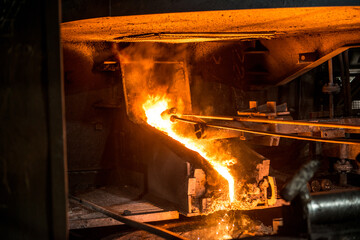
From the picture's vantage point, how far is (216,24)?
4.46 m

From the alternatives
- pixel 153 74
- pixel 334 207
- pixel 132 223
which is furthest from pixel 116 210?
pixel 334 207

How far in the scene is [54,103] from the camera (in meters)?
2.71

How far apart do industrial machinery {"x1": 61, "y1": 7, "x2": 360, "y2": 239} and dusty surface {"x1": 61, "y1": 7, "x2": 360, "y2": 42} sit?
0.02m

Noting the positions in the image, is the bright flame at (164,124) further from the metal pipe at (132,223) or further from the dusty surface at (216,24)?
the metal pipe at (132,223)

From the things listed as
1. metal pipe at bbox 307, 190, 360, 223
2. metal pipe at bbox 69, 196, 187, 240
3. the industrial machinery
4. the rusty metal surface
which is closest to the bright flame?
the industrial machinery

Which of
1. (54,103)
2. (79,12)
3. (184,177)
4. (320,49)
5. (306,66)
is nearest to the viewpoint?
(54,103)

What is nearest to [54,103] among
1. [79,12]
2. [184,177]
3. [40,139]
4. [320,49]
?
[40,139]

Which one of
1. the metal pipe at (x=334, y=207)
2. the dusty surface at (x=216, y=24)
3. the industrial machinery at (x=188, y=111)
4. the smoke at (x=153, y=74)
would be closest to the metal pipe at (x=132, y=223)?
the industrial machinery at (x=188, y=111)

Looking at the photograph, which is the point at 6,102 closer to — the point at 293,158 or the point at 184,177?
the point at 184,177

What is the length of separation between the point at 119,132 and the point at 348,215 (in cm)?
433

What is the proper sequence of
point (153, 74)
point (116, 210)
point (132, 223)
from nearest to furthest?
point (132, 223) < point (116, 210) < point (153, 74)

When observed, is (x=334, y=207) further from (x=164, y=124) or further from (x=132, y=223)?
(x=164, y=124)

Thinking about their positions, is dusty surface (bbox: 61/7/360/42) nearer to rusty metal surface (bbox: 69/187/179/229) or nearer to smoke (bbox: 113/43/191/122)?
smoke (bbox: 113/43/191/122)

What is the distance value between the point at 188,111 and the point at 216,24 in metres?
2.08
